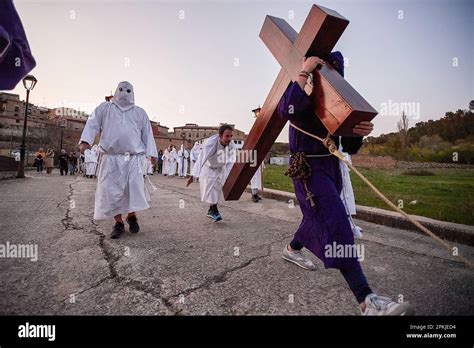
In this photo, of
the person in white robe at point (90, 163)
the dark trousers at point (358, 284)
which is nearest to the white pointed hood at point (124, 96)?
the dark trousers at point (358, 284)

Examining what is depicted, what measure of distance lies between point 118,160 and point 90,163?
14.9m

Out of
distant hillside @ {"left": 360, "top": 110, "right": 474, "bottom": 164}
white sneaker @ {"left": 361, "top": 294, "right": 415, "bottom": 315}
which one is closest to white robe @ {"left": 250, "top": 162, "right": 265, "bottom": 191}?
white sneaker @ {"left": 361, "top": 294, "right": 415, "bottom": 315}

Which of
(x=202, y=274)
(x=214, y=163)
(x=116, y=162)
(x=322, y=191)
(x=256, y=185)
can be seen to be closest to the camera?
(x=322, y=191)

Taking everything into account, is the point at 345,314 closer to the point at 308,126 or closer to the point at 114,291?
the point at 308,126

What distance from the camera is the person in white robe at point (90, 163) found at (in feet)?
54.5

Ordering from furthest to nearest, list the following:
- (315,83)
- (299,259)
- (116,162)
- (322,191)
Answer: (116,162) < (299,259) < (322,191) < (315,83)

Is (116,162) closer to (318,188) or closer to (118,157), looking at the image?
(118,157)

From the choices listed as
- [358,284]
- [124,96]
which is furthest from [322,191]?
[124,96]

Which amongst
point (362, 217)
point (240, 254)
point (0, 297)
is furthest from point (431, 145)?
point (0, 297)

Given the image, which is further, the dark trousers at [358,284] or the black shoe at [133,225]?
the black shoe at [133,225]

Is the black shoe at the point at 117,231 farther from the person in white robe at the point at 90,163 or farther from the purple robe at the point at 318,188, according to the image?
the person in white robe at the point at 90,163

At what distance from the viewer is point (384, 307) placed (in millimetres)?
1518

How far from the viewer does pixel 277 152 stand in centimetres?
7081

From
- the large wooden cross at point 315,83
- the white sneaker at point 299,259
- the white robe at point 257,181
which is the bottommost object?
the white sneaker at point 299,259
